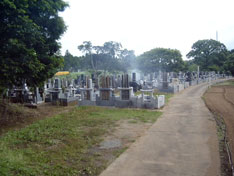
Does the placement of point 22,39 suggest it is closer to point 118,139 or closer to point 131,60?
point 118,139

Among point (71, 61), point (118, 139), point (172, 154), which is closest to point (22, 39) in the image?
point (118, 139)

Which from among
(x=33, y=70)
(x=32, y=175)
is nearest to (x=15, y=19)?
(x=33, y=70)

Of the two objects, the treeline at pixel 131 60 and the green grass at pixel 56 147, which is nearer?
the green grass at pixel 56 147

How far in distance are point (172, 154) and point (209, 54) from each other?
57439mm

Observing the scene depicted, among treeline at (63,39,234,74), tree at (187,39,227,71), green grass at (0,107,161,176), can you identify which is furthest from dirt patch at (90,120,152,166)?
tree at (187,39,227,71)

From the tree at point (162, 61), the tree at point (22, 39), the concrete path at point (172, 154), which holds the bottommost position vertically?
the concrete path at point (172, 154)

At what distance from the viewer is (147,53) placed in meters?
44.1

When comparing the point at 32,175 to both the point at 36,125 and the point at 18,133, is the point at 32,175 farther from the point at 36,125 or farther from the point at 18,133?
the point at 36,125

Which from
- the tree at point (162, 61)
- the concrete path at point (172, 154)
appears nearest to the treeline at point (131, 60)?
the tree at point (162, 61)

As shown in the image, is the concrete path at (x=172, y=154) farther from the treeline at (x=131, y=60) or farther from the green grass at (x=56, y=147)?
the treeline at (x=131, y=60)

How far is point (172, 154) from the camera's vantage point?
5.54 metres

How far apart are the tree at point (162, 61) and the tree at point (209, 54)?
14445 millimetres

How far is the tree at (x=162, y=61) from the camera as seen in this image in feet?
→ 140

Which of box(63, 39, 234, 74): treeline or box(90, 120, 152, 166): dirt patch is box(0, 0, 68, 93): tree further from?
box(63, 39, 234, 74): treeline
